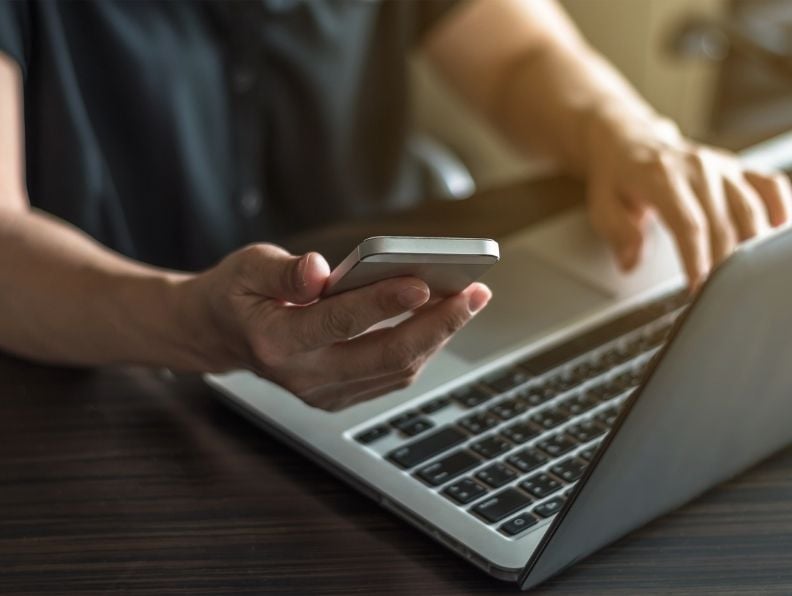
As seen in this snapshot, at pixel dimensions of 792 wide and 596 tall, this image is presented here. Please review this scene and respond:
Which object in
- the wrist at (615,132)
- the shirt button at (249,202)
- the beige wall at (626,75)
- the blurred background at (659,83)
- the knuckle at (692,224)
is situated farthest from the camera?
the beige wall at (626,75)

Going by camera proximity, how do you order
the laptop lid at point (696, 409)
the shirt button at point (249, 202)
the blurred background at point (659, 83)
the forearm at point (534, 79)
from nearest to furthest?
the laptop lid at point (696, 409) → the forearm at point (534, 79) → the shirt button at point (249, 202) → the blurred background at point (659, 83)

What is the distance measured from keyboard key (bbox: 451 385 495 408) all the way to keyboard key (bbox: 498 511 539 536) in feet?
0.36

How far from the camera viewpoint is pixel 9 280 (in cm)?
73

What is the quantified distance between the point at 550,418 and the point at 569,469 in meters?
0.05

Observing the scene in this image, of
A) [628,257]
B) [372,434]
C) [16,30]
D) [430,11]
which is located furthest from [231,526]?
[430,11]

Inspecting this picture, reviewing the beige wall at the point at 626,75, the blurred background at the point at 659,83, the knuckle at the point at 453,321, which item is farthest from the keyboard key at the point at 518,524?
the beige wall at the point at 626,75

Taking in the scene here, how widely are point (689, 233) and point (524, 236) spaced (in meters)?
0.17

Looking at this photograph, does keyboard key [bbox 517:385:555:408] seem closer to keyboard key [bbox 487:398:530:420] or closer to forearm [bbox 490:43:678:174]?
keyboard key [bbox 487:398:530:420]

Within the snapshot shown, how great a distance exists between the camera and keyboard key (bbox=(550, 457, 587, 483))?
1.99 ft

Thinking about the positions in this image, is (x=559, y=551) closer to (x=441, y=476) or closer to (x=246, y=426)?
(x=441, y=476)

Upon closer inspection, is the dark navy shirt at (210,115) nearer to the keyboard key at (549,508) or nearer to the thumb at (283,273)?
the thumb at (283,273)

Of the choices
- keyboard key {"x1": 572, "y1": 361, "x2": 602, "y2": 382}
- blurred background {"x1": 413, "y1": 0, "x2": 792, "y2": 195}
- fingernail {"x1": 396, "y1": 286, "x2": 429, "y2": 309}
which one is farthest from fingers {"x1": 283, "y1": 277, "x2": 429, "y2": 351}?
blurred background {"x1": 413, "y1": 0, "x2": 792, "y2": 195}

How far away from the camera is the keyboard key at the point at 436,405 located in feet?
2.19

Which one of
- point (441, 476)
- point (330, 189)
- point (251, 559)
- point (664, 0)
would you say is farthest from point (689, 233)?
point (664, 0)
